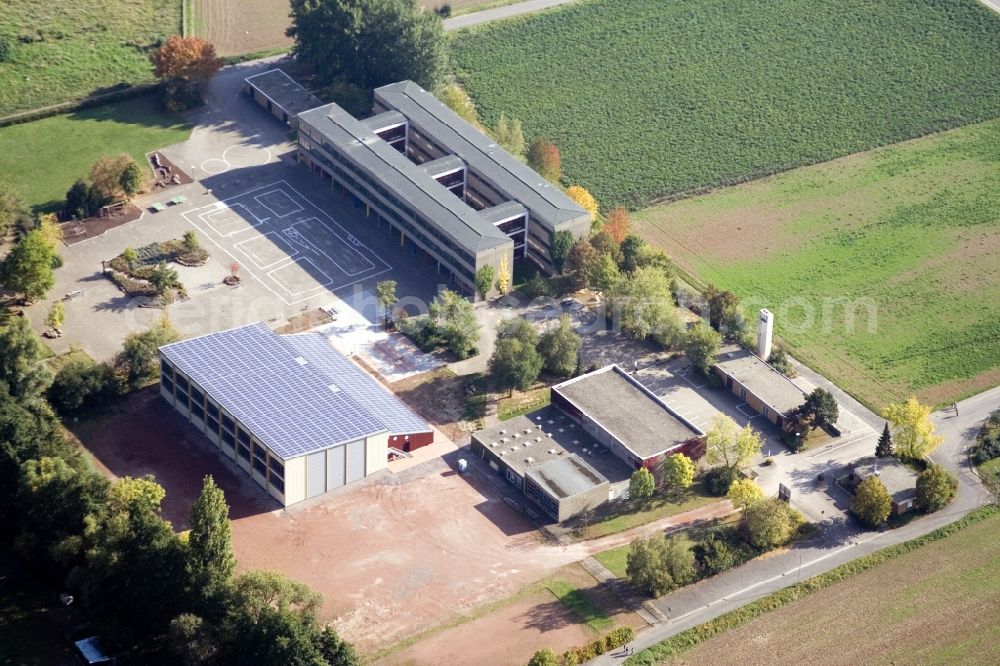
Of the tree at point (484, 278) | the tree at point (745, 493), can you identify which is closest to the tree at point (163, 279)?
the tree at point (484, 278)

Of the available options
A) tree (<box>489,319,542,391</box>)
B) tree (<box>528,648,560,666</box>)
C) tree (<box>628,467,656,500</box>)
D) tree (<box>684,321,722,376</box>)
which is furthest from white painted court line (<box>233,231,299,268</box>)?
tree (<box>528,648,560,666</box>)

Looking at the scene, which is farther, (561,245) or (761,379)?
(561,245)

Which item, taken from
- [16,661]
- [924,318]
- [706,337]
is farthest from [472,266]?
[16,661]

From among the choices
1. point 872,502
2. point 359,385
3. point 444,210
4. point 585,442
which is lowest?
point 585,442

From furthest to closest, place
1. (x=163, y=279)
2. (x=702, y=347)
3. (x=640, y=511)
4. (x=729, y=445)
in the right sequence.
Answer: (x=163, y=279)
(x=702, y=347)
(x=729, y=445)
(x=640, y=511)

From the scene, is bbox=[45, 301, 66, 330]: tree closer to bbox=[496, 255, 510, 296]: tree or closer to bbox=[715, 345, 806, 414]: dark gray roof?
bbox=[496, 255, 510, 296]: tree

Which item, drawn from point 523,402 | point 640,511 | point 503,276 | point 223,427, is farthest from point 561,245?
point 223,427

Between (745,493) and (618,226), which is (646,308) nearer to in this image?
(618,226)
